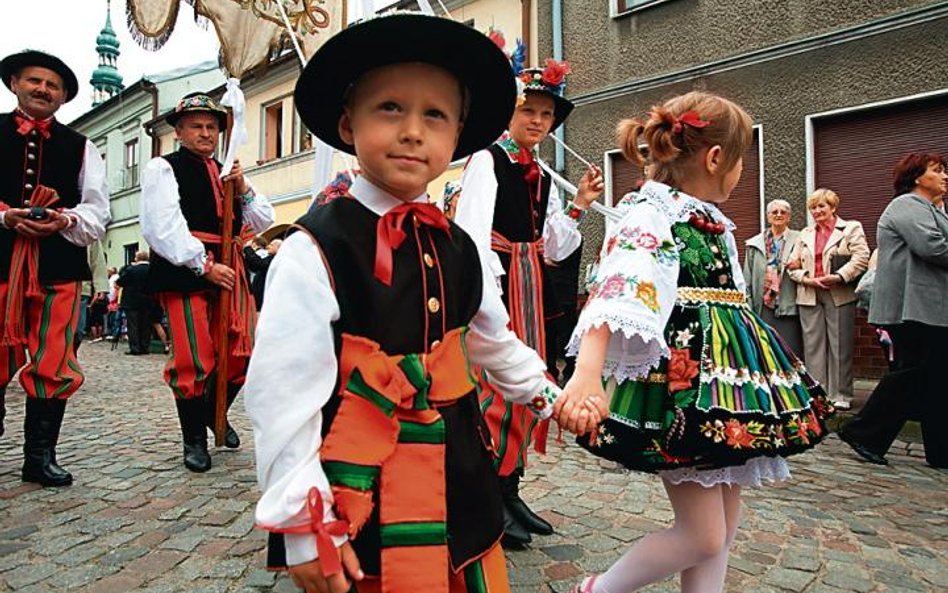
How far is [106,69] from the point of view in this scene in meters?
43.8

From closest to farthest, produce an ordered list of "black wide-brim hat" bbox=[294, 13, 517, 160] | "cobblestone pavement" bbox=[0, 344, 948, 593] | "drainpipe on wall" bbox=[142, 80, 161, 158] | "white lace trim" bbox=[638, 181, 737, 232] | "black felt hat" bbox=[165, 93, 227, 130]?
"black wide-brim hat" bbox=[294, 13, 517, 160]
"white lace trim" bbox=[638, 181, 737, 232]
"cobblestone pavement" bbox=[0, 344, 948, 593]
"black felt hat" bbox=[165, 93, 227, 130]
"drainpipe on wall" bbox=[142, 80, 161, 158]

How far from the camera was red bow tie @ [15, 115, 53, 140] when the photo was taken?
382 centimetres

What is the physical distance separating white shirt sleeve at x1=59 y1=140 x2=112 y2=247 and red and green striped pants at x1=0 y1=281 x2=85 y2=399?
0.29 m

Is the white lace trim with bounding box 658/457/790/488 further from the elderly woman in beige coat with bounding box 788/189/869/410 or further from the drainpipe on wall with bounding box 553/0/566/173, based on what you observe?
the drainpipe on wall with bounding box 553/0/566/173

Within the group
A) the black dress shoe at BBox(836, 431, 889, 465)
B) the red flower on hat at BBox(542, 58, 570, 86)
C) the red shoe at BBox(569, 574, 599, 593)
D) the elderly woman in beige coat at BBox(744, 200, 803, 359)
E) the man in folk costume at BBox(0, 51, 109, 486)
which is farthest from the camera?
the elderly woman in beige coat at BBox(744, 200, 803, 359)

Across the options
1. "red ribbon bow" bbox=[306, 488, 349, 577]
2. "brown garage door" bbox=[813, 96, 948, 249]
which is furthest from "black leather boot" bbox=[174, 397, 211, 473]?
"brown garage door" bbox=[813, 96, 948, 249]

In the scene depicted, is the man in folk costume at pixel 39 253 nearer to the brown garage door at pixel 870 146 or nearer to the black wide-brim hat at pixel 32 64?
the black wide-brim hat at pixel 32 64

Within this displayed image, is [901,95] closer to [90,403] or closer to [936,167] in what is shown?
[936,167]

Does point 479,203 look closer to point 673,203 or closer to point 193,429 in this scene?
point 673,203

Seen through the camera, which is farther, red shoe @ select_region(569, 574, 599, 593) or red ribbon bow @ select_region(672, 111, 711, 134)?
red shoe @ select_region(569, 574, 599, 593)

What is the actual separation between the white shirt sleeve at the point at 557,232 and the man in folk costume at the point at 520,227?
0.06m

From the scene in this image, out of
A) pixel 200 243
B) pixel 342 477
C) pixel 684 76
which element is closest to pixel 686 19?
pixel 684 76

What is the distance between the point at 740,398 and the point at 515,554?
4.53 feet

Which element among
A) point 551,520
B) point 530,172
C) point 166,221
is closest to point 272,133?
point 166,221
